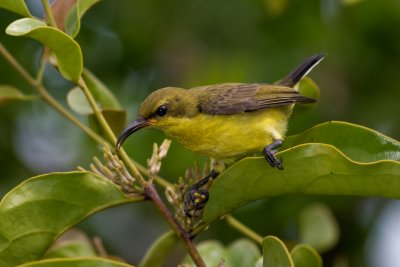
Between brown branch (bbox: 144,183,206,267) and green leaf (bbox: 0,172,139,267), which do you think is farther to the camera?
brown branch (bbox: 144,183,206,267)

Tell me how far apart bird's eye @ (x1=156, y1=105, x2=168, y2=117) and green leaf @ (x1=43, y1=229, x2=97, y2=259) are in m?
0.74

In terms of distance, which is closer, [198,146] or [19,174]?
[198,146]

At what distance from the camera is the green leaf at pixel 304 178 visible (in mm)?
2615

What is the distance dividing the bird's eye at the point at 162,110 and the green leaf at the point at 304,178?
100cm

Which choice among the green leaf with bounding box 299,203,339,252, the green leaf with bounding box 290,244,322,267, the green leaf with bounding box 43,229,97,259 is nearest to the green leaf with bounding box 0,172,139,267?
the green leaf with bounding box 43,229,97,259

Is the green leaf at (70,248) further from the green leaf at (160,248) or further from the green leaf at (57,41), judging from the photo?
the green leaf at (57,41)

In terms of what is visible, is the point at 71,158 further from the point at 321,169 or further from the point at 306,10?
the point at 321,169

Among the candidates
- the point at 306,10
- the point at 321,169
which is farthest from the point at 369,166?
the point at 306,10

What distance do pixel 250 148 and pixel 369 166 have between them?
4.09 ft

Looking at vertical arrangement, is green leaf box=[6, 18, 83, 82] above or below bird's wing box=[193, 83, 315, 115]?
above

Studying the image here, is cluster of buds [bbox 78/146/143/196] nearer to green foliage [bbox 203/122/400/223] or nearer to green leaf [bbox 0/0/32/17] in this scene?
green foliage [bbox 203/122/400/223]

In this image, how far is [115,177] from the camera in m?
2.86

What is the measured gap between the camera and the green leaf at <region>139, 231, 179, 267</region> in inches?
123

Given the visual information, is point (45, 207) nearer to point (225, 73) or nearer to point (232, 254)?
point (232, 254)
